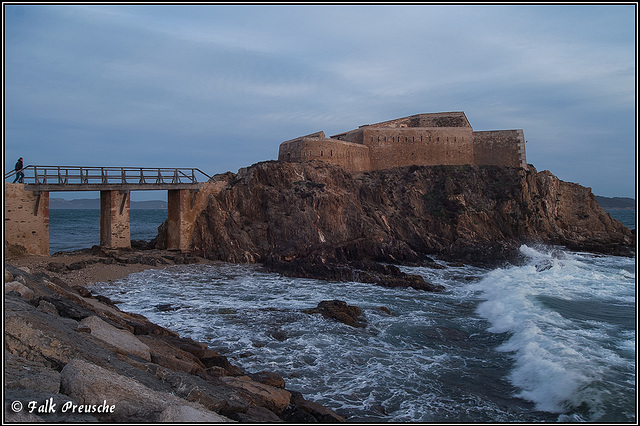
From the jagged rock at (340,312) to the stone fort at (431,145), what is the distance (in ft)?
60.4

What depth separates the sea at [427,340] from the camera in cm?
831

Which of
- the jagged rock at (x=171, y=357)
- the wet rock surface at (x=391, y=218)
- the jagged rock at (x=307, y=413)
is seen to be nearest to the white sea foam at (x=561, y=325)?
the jagged rock at (x=307, y=413)

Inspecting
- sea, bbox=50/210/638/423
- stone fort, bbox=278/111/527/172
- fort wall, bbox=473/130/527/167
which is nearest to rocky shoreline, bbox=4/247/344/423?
sea, bbox=50/210/638/423

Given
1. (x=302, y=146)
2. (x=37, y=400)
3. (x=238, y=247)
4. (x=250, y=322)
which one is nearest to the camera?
(x=37, y=400)

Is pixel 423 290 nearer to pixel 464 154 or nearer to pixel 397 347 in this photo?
pixel 397 347

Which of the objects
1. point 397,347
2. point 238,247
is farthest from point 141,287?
point 397,347

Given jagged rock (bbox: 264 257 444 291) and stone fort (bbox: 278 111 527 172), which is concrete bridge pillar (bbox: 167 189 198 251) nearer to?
jagged rock (bbox: 264 257 444 291)

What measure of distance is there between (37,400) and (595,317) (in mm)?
14886

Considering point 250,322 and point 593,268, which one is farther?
point 593,268

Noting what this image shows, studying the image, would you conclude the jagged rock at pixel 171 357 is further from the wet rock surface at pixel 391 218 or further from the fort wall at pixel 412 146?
the fort wall at pixel 412 146

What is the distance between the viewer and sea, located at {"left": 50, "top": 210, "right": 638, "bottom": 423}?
8312 millimetres

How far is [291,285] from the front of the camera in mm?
18031

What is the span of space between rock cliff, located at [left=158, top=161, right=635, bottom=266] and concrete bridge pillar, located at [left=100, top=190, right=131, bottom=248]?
3.37 m

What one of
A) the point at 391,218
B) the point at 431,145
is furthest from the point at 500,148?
the point at 391,218
